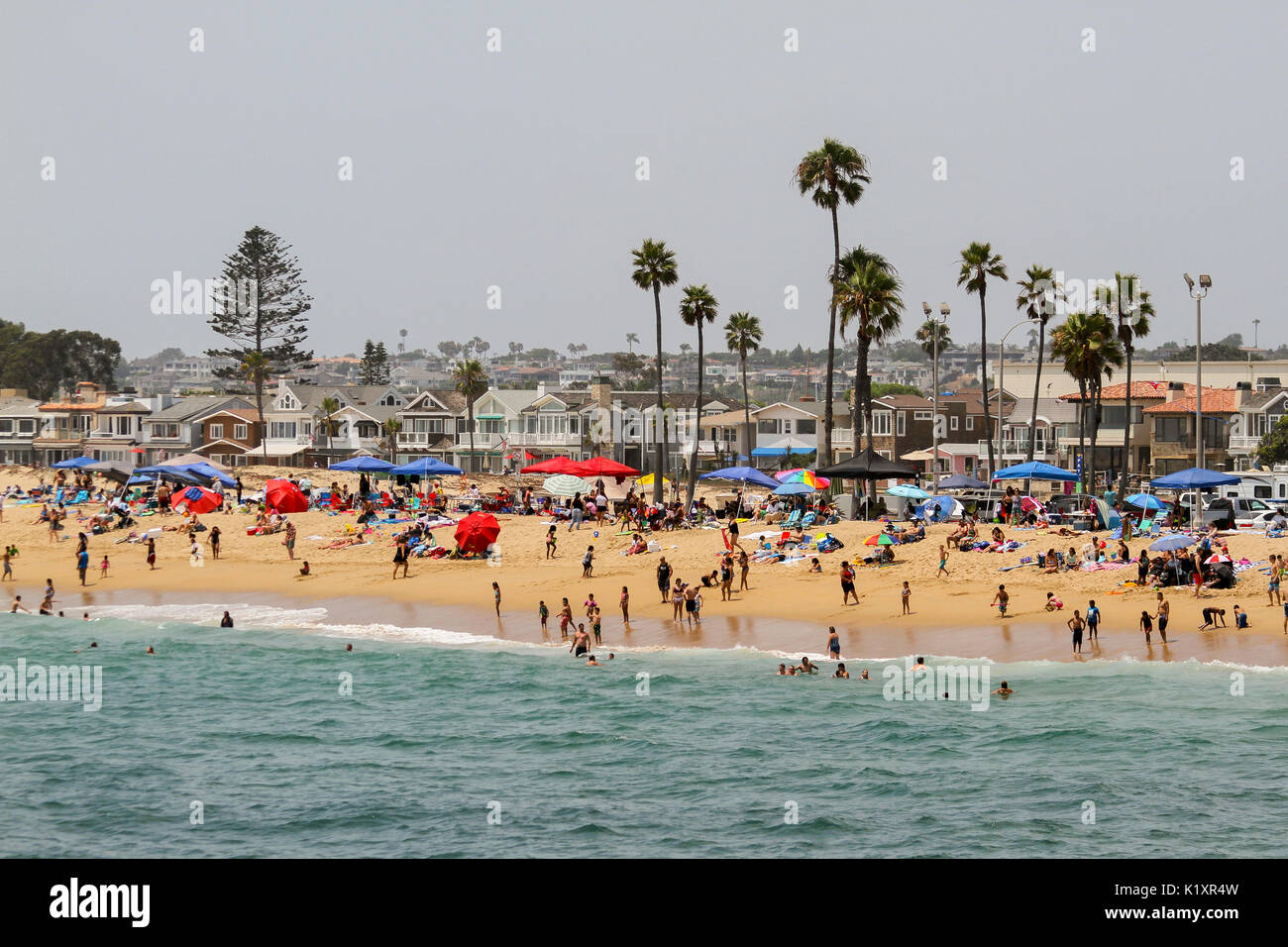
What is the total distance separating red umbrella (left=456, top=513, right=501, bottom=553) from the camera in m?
43.8

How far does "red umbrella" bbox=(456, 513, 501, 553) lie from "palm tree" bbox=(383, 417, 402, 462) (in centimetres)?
4838

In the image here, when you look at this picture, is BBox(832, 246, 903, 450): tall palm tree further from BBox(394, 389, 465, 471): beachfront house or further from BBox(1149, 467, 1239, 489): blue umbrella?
BBox(394, 389, 465, 471): beachfront house

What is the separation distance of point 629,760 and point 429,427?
240 feet

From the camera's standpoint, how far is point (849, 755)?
912 inches

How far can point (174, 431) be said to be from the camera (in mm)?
95688

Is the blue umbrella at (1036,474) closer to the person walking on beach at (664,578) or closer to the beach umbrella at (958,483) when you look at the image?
the beach umbrella at (958,483)

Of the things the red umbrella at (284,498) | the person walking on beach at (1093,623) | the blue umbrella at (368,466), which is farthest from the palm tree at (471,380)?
the person walking on beach at (1093,623)

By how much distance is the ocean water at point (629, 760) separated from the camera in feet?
61.2

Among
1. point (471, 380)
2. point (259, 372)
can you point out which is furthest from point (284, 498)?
point (259, 372)

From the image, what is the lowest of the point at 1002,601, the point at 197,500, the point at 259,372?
the point at 1002,601

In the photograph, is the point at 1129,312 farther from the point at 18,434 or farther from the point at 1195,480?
the point at 18,434

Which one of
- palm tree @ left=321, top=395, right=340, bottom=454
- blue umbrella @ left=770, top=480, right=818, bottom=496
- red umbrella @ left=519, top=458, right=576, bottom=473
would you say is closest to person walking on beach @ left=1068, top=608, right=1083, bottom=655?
blue umbrella @ left=770, top=480, right=818, bottom=496

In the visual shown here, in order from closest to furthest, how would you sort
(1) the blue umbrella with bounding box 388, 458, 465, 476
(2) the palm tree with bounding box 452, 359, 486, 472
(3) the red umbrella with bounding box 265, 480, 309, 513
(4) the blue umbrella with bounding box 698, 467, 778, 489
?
1. (4) the blue umbrella with bounding box 698, 467, 778, 489
2. (3) the red umbrella with bounding box 265, 480, 309, 513
3. (1) the blue umbrella with bounding box 388, 458, 465, 476
4. (2) the palm tree with bounding box 452, 359, 486, 472

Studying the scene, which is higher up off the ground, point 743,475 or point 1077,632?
point 743,475
